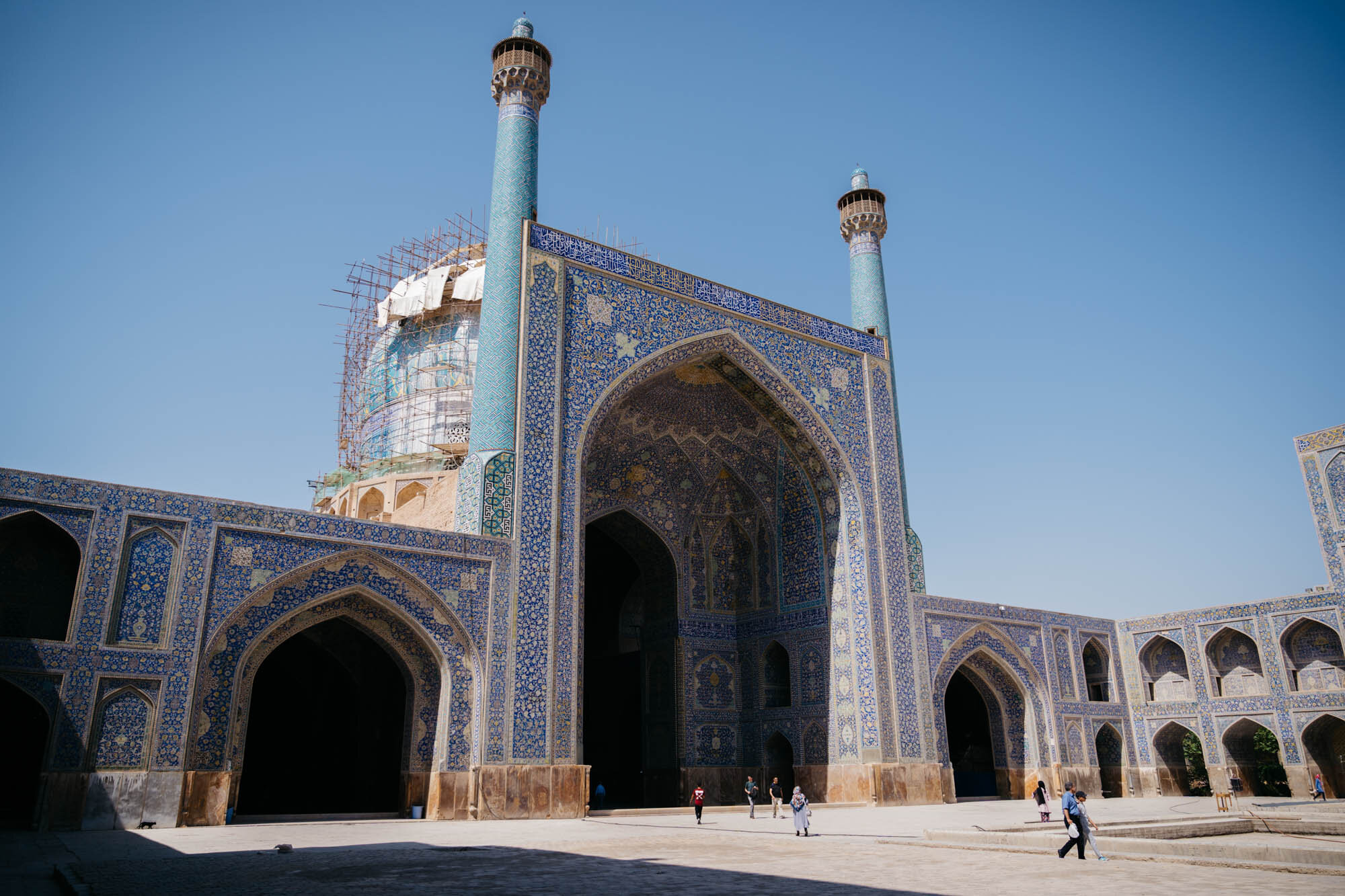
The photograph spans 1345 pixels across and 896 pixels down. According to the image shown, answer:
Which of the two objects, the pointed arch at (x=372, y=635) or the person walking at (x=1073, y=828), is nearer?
the person walking at (x=1073, y=828)

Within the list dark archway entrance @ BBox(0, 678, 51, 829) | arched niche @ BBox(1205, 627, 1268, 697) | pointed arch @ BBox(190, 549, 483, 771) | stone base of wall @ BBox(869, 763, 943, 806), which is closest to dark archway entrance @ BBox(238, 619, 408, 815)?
pointed arch @ BBox(190, 549, 483, 771)

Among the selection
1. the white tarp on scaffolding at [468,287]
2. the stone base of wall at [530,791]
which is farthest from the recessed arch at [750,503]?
the white tarp on scaffolding at [468,287]

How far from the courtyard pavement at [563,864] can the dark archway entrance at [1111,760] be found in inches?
369

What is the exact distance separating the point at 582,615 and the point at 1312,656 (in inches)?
503

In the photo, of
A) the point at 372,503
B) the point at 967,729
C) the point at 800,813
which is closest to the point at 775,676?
the point at 967,729

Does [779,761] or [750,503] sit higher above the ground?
[750,503]

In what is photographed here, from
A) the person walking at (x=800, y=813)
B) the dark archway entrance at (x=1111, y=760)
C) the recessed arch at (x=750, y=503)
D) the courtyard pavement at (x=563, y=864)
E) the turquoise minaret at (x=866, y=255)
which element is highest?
the turquoise minaret at (x=866, y=255)

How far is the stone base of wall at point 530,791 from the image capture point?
10.2 metres

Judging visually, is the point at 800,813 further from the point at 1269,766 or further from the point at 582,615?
the point at 1269,766

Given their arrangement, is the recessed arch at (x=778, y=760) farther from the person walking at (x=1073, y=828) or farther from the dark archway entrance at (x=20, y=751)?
the dark archway entrance at (x=20, y=751)

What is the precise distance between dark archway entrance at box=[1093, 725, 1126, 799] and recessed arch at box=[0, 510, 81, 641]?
16107 mm

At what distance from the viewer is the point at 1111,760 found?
57.6 feet

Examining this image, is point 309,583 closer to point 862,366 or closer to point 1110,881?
point 1110,881

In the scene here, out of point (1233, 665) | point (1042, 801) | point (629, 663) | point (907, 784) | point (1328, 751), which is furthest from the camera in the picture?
point (1233, 665)
